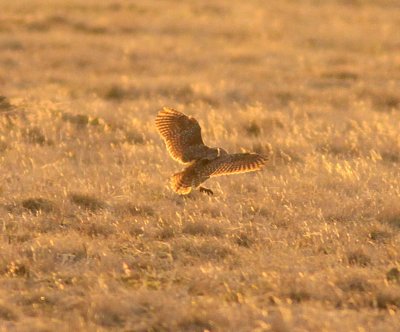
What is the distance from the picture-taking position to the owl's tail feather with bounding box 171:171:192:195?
804cm

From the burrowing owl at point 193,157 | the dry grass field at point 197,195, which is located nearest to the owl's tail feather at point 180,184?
the burrowing owl at point 193,157

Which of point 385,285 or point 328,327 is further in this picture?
point 385,285

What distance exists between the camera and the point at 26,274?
22.2 feet

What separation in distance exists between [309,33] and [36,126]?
10.4 m

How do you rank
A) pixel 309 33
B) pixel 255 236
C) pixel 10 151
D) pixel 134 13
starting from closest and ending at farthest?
pixel 255 236 < pixel 10 151 < pixel 309 33 < pixel 134 13

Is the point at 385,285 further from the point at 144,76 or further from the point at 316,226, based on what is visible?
the point at 144,76

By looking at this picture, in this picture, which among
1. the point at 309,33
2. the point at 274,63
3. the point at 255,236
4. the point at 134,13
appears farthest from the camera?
A: the point at 134,13

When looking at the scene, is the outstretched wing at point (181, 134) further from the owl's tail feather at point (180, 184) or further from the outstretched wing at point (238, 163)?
the outstretched wing at point (238, 163)

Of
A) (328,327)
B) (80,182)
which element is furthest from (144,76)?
(328,327)

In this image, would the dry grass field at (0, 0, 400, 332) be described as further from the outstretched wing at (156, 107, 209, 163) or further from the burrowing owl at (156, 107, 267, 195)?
the outstretched wing at (156, 107, 209, 163)

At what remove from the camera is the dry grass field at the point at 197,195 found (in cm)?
623

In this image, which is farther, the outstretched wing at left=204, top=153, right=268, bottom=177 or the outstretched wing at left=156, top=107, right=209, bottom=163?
the outstretched wing at left=156, top=107, right=209, bottom=163

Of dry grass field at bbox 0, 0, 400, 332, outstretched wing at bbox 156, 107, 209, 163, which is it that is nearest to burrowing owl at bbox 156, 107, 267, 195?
outstretched wing at bbox 156, 107, 209, 163

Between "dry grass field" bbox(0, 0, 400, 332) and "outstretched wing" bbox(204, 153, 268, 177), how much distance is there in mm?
425
